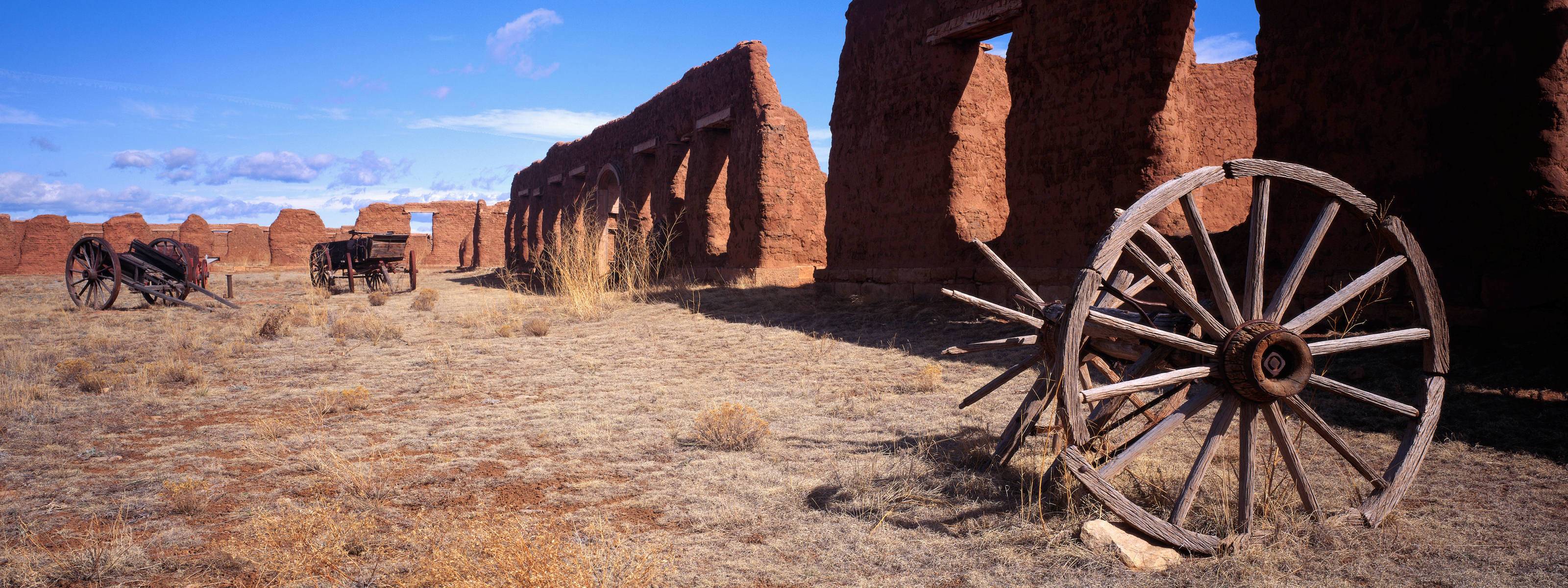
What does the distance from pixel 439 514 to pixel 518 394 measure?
92.5 inches

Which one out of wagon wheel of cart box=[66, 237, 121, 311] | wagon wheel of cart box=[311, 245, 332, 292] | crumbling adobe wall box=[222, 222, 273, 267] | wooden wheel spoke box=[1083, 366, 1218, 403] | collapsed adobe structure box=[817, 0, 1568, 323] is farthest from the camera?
crumbling adobe wall box=[222, 222, 273, 267]

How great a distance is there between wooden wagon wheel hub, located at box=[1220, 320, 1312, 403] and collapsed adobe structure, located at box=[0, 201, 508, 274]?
29473 millimetres

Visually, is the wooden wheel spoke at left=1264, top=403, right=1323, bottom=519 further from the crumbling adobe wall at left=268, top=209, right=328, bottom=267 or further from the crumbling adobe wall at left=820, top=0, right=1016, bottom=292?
the crumbling adobe wall at left=268, top=209, right=328, bottom=267

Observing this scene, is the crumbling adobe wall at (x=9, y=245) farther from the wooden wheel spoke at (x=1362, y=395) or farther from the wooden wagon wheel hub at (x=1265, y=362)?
the wooden wheel spoke at (x=1362, y=395)

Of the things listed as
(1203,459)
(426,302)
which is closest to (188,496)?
(1203,459)

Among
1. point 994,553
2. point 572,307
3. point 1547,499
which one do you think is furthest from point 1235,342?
point 572,307

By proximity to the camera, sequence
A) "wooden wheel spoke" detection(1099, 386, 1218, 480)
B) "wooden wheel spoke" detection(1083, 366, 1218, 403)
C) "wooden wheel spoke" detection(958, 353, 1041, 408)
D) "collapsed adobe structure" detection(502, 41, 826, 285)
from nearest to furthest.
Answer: "wooden wheel spoke" detection(1083, 366, 1218, 403) < "wooden wheel spoke" detection(1099, 386, 1218, 480) < "wooden wheel spoke" detection(958, 353, 1041, 408) < "collapsed adobe structure" detection(502, 41, 826, 285)

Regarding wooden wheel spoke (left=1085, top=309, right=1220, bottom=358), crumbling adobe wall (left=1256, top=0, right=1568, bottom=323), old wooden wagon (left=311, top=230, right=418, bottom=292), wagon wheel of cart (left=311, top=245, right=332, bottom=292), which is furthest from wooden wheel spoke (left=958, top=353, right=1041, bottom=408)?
wagon wheel of cart (left=311, top=245, right=332, bottom=292)

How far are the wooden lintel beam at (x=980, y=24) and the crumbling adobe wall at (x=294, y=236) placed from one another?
2789 centimetres

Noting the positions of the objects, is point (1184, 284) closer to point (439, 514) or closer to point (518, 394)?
point (439, 514)

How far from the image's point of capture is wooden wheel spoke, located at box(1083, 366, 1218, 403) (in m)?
2.24

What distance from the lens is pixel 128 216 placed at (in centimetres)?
2831

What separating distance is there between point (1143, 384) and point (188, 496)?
10.6ft

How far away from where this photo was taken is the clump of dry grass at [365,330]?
783 cm
